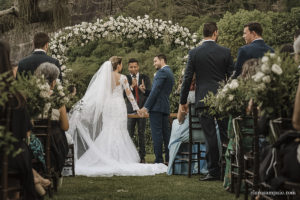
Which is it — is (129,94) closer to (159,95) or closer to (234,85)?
(159,95)

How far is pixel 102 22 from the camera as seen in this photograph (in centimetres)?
1312

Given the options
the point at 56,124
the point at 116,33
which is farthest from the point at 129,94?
the point at 56,124

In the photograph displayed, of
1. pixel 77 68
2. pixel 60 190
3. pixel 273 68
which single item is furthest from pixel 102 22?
pixel 273 68

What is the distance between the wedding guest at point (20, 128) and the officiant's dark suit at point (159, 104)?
224 inches

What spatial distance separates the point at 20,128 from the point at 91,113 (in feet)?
20.2

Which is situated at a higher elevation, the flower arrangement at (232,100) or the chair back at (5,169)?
the flower arrangement at (232,100)

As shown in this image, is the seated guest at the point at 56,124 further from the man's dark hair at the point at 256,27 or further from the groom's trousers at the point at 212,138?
the man's dark hair at the point at 256,27

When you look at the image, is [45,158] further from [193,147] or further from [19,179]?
[193,147]

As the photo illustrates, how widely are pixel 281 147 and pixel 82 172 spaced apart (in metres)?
5.69

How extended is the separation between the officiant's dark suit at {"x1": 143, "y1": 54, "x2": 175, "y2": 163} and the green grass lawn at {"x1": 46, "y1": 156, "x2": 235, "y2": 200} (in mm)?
1403

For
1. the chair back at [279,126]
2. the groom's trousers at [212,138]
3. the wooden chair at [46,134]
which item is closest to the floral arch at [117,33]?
the groom's trousers at [212,138]

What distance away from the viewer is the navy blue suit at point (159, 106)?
31.9ft

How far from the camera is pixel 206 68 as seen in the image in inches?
301

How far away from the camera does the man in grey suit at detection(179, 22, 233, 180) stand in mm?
7438
